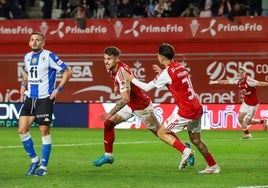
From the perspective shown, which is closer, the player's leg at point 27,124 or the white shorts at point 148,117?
the player's leg at point 27,124

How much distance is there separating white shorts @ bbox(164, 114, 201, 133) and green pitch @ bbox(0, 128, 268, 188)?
0.75m

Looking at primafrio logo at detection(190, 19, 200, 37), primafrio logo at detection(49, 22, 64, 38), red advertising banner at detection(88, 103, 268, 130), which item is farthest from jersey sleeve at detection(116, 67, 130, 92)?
primafrio logo at detection(49, 22, 64, 38)

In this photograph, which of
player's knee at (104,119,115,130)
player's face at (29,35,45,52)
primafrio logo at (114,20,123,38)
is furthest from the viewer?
primafrio logo at (114,20,123,38)

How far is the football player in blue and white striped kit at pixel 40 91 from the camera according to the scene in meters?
14.5

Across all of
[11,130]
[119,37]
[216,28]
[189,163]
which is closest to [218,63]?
[216,28]

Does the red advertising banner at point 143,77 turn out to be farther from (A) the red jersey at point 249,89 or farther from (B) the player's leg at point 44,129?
(B) the player's leg at point 44,129

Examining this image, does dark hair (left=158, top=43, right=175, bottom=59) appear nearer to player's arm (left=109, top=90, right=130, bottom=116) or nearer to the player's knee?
player's arm (left=109, top=90, right=130, bottom=116)

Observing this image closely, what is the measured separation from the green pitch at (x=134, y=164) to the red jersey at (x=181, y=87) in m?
1.05

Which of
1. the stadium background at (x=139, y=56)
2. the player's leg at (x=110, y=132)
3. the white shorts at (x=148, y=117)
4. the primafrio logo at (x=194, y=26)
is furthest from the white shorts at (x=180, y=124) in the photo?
the primafrio logo at (x=194, y=26)

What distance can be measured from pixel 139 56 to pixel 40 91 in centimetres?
1652

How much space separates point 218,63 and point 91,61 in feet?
14.9

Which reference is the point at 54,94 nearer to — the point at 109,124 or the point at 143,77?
the point at 109,124

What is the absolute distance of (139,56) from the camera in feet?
102

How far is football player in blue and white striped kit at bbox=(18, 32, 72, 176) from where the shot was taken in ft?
47.6
